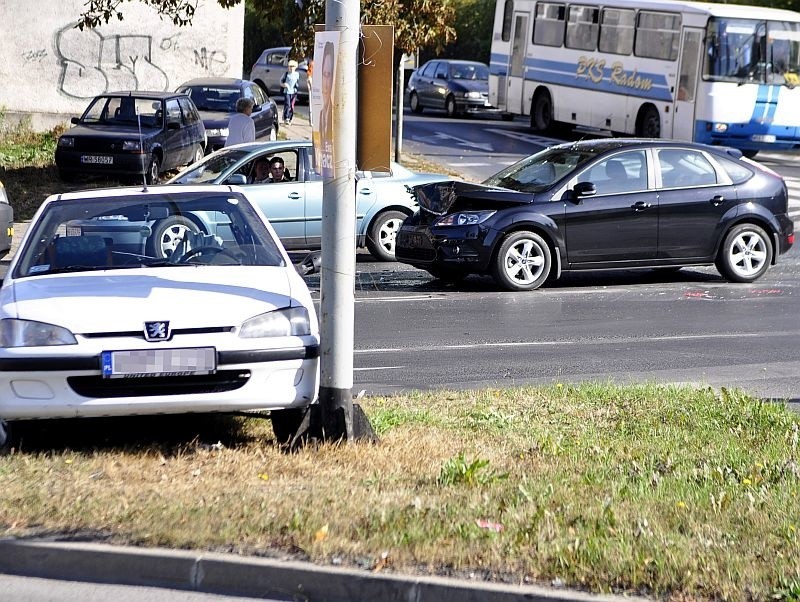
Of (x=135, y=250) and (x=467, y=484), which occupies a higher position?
(x=135, y=250)

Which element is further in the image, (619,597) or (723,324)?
(723,324)

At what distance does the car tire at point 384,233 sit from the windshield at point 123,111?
313 inches

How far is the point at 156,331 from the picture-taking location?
6.38 m

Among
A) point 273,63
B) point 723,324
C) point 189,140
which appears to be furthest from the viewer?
point 273,63

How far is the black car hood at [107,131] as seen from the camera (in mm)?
21938

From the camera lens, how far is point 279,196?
1509 centimetres

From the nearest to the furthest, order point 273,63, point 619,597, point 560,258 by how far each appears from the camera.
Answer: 1. point 619,597
2. point 560,258
3. point 273,63

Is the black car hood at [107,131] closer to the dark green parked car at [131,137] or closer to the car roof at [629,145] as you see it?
the dark green parked car at [131,137]

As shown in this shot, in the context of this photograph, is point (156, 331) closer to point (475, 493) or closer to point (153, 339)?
point (153, 339)

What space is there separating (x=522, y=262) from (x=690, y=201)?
205 centimetres

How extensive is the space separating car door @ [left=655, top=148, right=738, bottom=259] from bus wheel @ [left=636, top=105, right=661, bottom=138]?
1506cm

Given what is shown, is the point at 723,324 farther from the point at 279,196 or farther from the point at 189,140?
the point at 189,140

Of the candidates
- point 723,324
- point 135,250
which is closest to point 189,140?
point 723,324

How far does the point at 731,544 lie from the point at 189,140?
1948 cm
